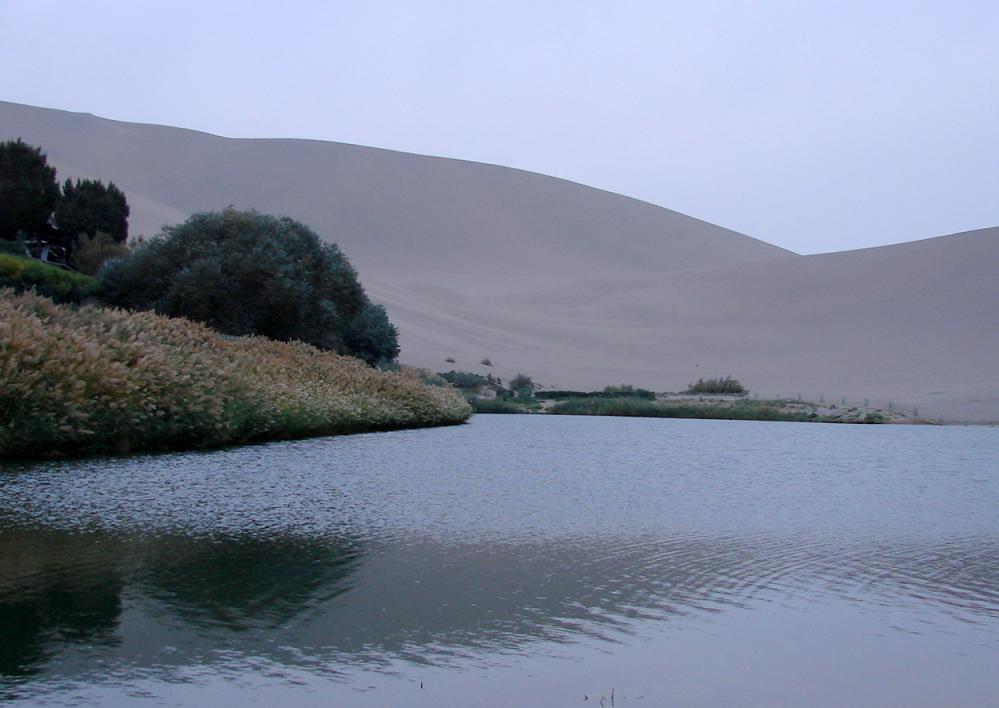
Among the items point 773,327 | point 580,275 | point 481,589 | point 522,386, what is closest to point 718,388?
point 522,386

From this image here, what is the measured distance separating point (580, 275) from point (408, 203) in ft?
64.7

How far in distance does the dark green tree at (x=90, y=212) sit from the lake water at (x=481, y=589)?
2532 centimetres

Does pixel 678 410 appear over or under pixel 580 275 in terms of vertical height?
under

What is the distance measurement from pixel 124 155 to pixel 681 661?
348 ft

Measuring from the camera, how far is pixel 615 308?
7019 cm

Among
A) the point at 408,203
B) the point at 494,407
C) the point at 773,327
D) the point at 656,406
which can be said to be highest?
the point at 408,203

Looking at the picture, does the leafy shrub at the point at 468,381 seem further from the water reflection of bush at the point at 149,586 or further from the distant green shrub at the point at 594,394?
the water reflection of bush at the point at 149,586

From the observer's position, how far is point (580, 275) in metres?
87.8

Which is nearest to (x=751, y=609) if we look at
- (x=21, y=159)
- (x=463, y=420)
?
(x=463, y=420)

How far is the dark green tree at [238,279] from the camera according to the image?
25219 mm

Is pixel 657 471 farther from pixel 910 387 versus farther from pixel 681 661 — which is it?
pixel 910 387

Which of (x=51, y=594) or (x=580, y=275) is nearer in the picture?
(x=51, y=594)

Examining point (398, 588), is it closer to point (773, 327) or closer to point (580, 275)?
point (773, 327)

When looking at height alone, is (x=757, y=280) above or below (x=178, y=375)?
above
